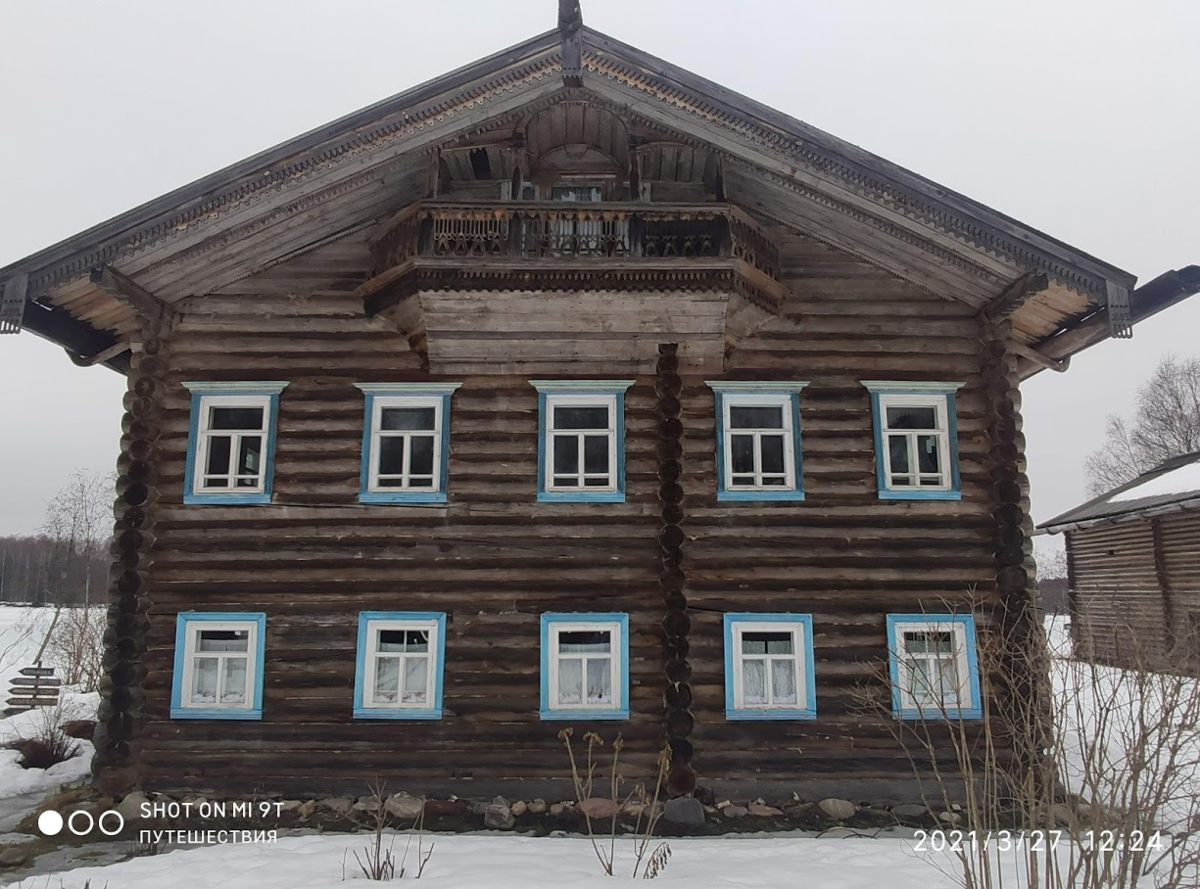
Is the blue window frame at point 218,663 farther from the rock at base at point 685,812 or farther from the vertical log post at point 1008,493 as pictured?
the vertical log post at point 1008,493

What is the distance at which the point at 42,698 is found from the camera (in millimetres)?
16594

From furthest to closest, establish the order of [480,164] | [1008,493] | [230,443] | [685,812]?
1. [480,164]
2. [230,443]
3. [1008,493]
4. [685,812]

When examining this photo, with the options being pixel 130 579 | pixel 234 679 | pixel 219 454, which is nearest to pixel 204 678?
pixel 234 679

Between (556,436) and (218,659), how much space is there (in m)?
5.38

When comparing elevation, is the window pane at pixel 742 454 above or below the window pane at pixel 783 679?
above

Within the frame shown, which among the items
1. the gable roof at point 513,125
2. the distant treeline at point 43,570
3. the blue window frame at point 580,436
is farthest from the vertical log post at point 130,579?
the distant treeline at point 43,570

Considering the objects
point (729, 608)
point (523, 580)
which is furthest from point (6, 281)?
point (729, 608)

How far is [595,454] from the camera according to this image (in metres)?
11.1

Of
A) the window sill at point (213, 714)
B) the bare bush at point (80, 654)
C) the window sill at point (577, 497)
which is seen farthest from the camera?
the bare bush at point (80, 654)

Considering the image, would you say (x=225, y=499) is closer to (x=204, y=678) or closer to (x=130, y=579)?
(x=130, y=579)

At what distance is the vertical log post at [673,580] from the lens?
1012 centimetres

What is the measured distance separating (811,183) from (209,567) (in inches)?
375

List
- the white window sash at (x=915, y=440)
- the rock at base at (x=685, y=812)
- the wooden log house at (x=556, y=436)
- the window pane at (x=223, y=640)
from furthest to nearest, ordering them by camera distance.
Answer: the white window sash at (x=915, y=440) → the window pane at (x=223, y=640) → the wooden log house at (x=556, y=436) → the rock at base at (x=685, y=812)

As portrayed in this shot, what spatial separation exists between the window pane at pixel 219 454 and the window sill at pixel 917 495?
9134 mm
